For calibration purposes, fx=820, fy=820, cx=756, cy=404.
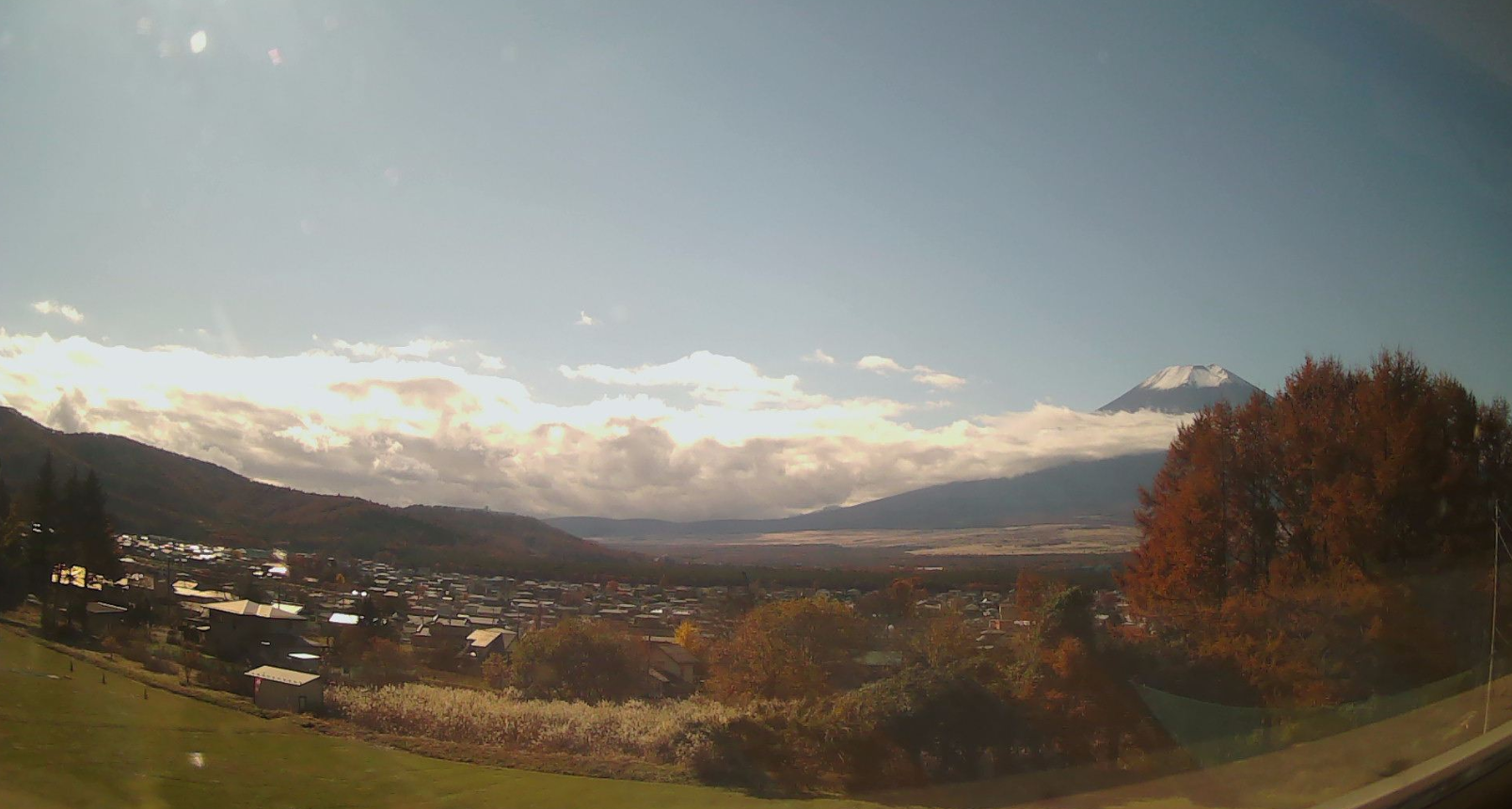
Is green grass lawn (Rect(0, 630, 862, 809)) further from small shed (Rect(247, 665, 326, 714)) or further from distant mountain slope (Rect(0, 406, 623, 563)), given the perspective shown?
distant mountain slope (Rect(0, 406, 623, 563))

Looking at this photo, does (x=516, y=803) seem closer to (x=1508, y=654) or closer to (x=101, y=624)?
(x=101, y=624)

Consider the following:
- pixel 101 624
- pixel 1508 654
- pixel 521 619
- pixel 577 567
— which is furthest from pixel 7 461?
pixel 1508 654

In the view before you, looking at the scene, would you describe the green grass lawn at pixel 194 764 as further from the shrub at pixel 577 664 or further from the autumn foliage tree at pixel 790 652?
the autumn foliage tree at pixel 790 652

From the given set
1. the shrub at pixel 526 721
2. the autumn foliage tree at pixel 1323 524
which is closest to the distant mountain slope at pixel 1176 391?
the autumn foliage tree at pixel 1323 524

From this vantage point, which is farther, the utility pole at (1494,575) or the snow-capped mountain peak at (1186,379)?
the snow-capped mountain peak at (1186,379)

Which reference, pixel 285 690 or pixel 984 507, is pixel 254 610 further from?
pixel 984 507

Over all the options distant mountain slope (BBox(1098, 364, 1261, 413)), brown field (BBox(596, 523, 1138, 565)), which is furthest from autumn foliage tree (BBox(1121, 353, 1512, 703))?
distant mountain slope (BBox(1098, 364, 1261, 413))

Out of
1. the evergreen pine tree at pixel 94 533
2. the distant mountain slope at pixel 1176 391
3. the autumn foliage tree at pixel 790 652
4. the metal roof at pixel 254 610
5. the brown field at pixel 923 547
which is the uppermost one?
the distant mountain slope at pixel 1176 391
